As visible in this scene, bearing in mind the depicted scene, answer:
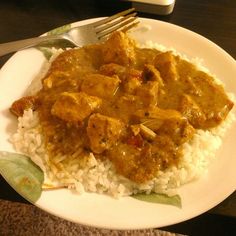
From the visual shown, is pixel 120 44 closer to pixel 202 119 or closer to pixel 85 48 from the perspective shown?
pixel 85 48

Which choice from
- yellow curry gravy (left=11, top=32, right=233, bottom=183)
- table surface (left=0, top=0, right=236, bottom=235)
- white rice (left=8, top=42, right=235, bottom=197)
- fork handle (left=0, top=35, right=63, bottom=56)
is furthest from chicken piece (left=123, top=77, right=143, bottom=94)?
table surface (left=0, top=0, right=236, bottom=235)

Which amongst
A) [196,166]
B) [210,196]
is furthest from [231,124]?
[210,196]

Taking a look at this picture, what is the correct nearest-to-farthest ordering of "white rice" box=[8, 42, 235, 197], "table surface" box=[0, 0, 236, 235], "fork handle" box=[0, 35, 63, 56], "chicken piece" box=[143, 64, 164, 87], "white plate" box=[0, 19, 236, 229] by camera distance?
"white plate" box=[0, 19, 236, 229], "white rice" box=[8, 42, 235, 197], "chicken piece" box=[143, 64, 164, 87], "fork handle" box=[0, 35, 63, 56], "table surface" box=[0, 0, 236, 235]

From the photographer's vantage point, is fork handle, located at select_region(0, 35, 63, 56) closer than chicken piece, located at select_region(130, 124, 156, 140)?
No

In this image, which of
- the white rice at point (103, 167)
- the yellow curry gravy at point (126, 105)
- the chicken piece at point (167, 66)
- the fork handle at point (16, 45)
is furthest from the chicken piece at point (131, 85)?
the fork handle at point (16, 45)

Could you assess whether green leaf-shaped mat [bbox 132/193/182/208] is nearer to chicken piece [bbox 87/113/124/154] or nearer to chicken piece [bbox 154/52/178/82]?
chicken piece [bbox 87/113/124/154]

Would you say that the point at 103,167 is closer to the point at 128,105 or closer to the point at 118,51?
the point at 128,105

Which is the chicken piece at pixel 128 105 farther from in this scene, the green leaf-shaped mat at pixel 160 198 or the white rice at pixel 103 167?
the green leaf-shaped mat at pixel 160 198
